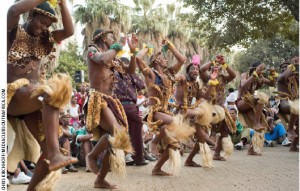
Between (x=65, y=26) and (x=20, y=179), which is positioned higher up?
(x=65, y=26)

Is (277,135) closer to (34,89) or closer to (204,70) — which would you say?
(204,70)

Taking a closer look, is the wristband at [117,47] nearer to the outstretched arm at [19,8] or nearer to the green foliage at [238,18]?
the outstretched arm at [19,8]

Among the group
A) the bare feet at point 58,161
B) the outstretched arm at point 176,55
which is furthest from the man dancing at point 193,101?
the bare feet at point 58,161

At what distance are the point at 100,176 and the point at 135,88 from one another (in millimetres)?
2663

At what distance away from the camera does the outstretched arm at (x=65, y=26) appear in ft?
12.3

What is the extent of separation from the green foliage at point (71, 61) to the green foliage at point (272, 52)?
916cm

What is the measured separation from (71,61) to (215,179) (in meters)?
22.3

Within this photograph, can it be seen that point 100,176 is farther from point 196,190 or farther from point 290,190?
point 290,190

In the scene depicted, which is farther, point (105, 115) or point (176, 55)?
point (176, 55)

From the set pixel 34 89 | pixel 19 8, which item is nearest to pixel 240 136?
pixel 34 89

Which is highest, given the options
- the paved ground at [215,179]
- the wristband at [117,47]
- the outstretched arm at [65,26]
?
A: the outstretched arm at [65,26]

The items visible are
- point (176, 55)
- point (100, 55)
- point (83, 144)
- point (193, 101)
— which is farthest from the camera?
point (83, 144)

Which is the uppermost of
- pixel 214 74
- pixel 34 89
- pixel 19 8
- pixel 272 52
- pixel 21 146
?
A: pixel 272 52

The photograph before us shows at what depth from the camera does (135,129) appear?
7.29 metres
